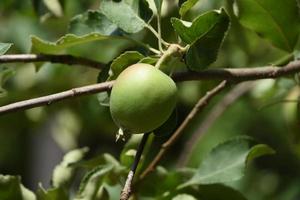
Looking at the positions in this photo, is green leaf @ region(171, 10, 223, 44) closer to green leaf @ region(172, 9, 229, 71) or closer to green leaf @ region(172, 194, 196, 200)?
green leaf @ region(172, 9, 229, 71)

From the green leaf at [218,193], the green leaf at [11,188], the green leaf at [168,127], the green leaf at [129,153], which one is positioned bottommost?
the green leaf at [218,193]

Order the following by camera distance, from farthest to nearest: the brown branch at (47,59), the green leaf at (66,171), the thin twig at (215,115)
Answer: the thin twig at (215,115) < the green leaf at (66,171) < the brown branch at (47,59)

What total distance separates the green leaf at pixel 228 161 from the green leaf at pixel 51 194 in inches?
7.5

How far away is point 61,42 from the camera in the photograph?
114 centimetres

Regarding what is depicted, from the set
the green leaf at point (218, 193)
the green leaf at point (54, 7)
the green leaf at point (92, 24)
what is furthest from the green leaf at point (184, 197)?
the green leaf at point (54, 7)

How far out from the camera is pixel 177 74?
3.42 feet

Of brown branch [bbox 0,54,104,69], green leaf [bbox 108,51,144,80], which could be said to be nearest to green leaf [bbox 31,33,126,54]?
brown branch [bbox 0,54,104,69]

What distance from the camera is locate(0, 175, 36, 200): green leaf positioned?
1102 millimetres

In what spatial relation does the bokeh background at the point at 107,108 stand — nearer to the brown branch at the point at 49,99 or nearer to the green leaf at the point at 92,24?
the green leaf at the point at 92,24

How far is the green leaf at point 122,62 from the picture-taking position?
3.30 ft

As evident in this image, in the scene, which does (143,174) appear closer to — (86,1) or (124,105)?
(124,105)

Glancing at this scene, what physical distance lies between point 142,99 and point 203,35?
0.47 ft

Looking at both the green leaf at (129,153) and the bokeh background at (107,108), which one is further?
the bokeh background at (107,108)

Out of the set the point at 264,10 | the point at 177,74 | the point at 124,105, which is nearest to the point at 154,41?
the point at 264,10
